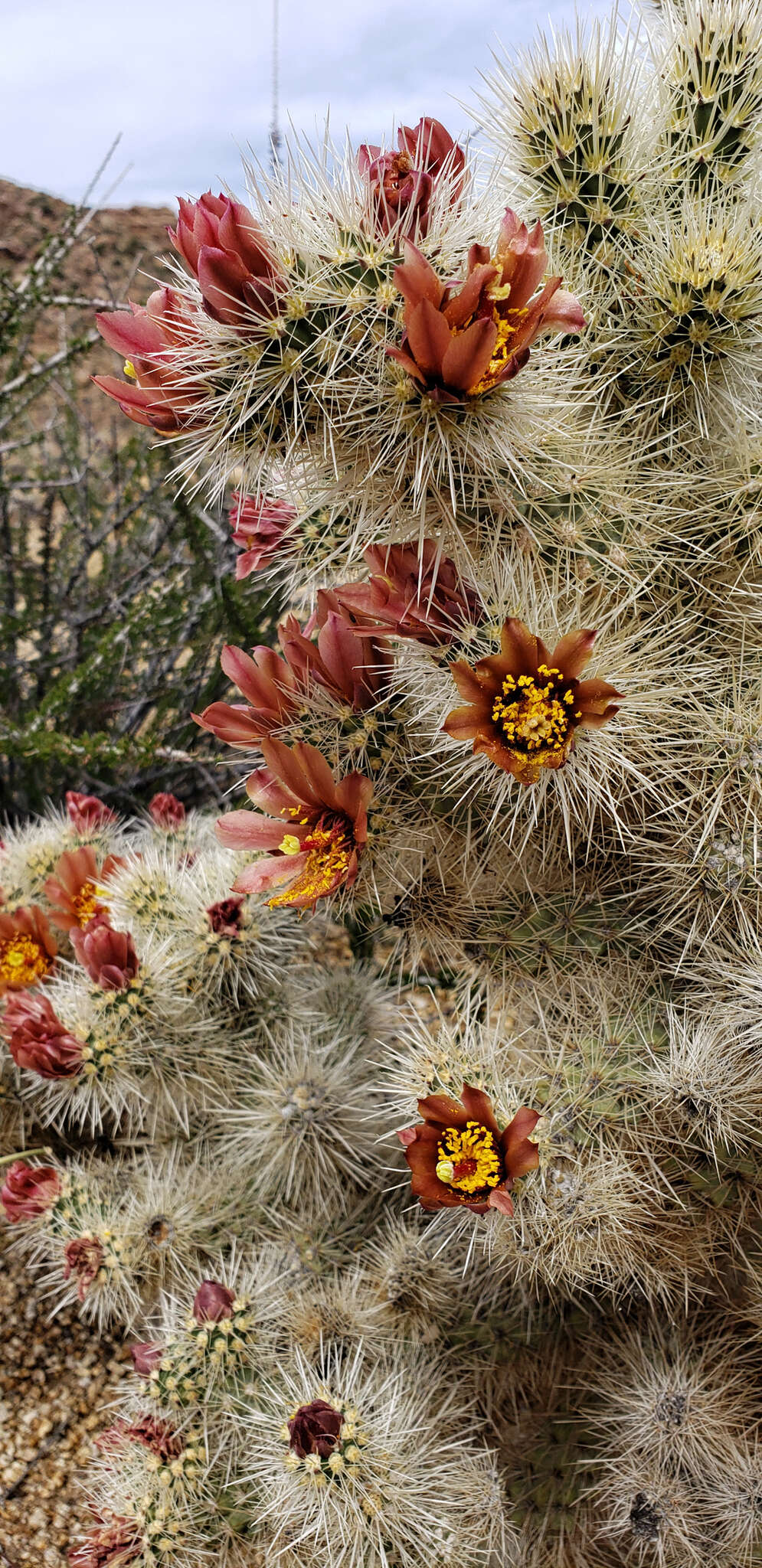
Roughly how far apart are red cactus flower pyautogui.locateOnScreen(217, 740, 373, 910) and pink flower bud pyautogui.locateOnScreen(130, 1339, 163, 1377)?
62 cm

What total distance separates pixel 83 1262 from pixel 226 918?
466 mm

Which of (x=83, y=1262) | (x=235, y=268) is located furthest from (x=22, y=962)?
(x=235, y=268)

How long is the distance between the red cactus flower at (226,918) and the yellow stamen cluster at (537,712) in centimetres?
Result: 61

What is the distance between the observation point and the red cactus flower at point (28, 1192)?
1.46 metres

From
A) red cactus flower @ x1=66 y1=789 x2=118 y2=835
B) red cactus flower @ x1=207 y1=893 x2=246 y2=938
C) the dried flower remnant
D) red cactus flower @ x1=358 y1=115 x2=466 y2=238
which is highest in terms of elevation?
red cactus flower @ x1=358 y1=115 x2=466 y2=238

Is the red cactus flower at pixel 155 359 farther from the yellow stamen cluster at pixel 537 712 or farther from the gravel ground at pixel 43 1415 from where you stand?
the gravel ground at pixel 43 1415

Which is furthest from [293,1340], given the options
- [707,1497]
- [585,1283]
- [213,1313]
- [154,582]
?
[154,582]

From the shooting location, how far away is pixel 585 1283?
1411mm

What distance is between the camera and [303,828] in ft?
3.83

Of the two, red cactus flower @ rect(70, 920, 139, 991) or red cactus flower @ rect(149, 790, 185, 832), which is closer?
red cactus flower @ rect(70, 920, 139, 991)

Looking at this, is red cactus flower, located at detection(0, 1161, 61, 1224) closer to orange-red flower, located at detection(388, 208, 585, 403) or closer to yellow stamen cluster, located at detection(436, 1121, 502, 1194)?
yellow stamen cluster, located at detection(436, 1121, 502, 1194)

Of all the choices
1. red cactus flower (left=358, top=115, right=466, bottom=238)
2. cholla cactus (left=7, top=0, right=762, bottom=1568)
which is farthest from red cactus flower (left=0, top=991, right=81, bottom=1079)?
red cactus flower (left=358, top=115, right=466, bottom=238)

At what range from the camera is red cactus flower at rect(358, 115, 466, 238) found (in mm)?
992

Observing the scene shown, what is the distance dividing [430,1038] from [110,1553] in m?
0.64
